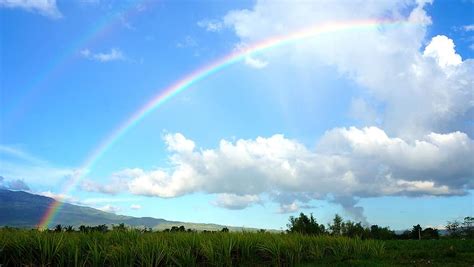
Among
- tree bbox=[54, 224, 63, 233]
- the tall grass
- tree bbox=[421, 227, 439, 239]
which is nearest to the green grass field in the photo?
the tall grass

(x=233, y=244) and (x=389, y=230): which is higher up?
(x=389, y=230)

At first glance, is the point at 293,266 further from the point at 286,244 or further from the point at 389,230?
the point at 389,230

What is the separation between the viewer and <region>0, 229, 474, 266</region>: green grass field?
1260cm

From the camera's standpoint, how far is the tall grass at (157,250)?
12.5 meters

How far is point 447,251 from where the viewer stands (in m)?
16.0

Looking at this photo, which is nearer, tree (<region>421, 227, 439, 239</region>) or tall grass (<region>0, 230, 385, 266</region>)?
tall grass (<region>0, 230, 385, 266</region>)

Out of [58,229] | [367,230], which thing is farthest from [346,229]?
[58,229]

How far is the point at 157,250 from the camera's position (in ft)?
41.1

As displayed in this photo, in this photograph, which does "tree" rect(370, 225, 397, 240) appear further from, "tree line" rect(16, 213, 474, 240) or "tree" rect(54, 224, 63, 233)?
"tree" rect(54, 224, 63, 233)

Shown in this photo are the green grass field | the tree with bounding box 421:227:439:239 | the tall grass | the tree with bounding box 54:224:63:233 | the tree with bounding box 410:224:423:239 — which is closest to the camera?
the tall grass

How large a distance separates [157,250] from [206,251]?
1531 mm

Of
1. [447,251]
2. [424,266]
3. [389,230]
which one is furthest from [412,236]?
[424,266]

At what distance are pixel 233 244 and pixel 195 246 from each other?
116 cm

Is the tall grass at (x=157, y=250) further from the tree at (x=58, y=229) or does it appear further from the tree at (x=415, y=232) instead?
the tree at (x=415, y=232)
